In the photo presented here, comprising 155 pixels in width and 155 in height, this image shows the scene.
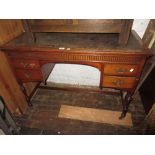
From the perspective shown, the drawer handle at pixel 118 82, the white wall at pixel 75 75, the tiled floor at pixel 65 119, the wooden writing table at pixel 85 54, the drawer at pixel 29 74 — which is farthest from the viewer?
the white wall at pixel 75 75

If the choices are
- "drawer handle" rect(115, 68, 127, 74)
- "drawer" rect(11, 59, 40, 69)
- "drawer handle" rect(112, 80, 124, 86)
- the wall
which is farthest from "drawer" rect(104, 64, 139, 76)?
the wall

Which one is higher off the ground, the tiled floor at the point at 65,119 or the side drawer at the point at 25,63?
the side drawer at the point at 25,63

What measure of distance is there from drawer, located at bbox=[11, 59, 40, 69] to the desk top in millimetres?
213

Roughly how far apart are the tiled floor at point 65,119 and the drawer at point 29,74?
792mm

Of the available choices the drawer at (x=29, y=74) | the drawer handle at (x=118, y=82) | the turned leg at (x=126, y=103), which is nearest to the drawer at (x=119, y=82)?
the drawer handle at (x=118, y=82)

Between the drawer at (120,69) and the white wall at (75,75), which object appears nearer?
the drawer at (120,69)

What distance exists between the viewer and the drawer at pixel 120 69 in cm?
162

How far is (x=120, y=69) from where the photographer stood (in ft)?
5.43

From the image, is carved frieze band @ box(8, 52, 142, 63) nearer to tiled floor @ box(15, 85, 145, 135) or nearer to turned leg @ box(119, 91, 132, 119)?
turned leg @ box(119, 91, 132, 119)

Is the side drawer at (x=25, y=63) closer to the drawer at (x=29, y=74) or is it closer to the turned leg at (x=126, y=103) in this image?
the drawer at (x=29, y=74)

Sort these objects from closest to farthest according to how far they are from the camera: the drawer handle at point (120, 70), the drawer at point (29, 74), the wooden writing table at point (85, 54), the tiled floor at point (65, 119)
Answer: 1. the wooden writing table at point (85, 54)
2. the drawer handle at point (120, 70)
3. the drawer at point (29, 74)
4. the tiled floor at point (65, 119)

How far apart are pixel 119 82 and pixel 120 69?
0.20 m

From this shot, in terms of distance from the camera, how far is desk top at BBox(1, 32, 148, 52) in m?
1.54

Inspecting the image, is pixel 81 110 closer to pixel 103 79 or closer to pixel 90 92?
pixel 90 92
